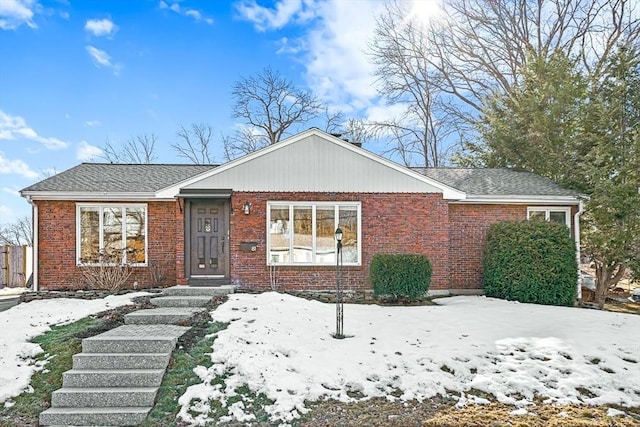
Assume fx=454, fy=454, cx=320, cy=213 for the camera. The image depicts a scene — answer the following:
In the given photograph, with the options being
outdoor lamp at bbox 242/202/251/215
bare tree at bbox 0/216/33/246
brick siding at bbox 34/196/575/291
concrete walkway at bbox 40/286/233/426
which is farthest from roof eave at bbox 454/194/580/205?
bare tree at bbox 0/216/33/246

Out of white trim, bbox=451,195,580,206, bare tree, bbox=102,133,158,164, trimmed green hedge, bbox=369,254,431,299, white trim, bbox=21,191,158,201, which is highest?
bare tree, bbox=102,133,158,164

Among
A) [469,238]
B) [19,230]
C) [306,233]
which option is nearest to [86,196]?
[306,233]

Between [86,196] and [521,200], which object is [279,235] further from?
[521,200]

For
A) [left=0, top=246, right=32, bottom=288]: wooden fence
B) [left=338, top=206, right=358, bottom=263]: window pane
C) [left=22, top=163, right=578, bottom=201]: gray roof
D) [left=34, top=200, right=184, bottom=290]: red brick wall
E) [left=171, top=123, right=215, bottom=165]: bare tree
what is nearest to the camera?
[left=338, top=206, right=358, bottom=263]: window pane

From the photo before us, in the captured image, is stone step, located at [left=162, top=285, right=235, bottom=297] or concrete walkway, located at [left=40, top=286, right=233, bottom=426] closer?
concrete walkway, located at [left=40, top=286, right=233, bottom=426]

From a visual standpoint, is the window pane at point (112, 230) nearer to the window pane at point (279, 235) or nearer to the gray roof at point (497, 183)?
the window pane at point (279, 235)

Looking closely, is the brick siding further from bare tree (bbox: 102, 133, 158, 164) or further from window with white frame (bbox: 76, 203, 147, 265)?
bare tree (bbox: 102, 133, 158, 164)

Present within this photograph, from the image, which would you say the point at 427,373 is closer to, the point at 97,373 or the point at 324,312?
the point at 324,312

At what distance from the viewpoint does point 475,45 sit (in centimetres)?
2427

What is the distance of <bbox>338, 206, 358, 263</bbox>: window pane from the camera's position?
40.1 ft

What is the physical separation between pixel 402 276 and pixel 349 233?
2016 mm

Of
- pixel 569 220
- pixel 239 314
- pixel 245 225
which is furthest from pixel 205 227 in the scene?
pixel 569 220

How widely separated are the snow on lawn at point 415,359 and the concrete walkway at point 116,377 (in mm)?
625

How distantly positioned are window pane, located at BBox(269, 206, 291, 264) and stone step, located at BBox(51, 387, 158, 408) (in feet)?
20.6
